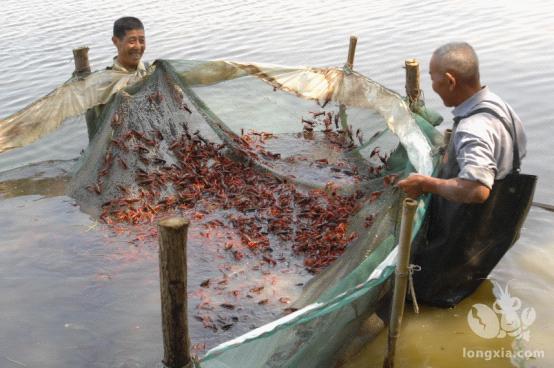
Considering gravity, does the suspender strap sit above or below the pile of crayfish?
above

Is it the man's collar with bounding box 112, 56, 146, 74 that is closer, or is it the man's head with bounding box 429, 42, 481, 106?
the man's head with bounding box 429, 42, 481, 106

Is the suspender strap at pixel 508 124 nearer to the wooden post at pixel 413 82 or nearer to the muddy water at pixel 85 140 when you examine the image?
the muddy water at pixel 85 140

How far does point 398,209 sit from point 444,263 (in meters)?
0.48

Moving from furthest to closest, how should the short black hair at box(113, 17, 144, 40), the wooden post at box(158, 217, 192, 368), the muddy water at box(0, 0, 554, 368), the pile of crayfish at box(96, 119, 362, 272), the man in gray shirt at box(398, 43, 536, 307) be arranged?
the short black hair at box(113, 17, 144, 40) → the pile of crayfish at box(96, 119, 362, 272) → the muddy water at box(0, 0, 554, 368) → the man in gray shirt at box(398, 43, 536, 307) → the wooden post at box(158, 217, 192, 368)

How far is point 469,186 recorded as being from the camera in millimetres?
3430

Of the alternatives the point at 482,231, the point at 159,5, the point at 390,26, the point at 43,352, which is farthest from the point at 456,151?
the point at 159,5

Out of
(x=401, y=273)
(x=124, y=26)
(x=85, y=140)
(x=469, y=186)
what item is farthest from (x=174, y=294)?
(x=85, y=140)

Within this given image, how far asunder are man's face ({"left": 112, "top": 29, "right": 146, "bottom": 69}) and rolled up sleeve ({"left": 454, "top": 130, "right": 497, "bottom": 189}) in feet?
12.6

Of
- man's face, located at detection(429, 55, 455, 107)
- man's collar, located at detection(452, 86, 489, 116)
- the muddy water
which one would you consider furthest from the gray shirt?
the muddy water

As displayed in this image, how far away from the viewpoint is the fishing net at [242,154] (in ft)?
17.5

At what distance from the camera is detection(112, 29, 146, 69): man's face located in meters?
6.17

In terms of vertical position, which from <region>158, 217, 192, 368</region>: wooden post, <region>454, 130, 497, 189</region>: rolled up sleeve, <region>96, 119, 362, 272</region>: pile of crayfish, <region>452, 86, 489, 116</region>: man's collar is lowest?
<region>96, 119, 362, 272</region>: pile of crayfish

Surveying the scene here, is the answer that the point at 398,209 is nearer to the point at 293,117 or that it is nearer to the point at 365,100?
the point at 365,100

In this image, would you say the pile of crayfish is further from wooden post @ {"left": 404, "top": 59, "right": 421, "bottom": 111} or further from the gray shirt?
the gray shirt
